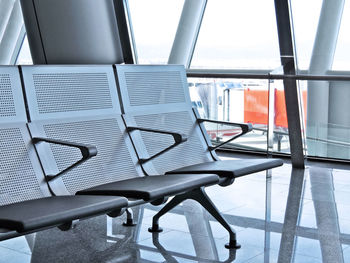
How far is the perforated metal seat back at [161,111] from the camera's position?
11.2ft

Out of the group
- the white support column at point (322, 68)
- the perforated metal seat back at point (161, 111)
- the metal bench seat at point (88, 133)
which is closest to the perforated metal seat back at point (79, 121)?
the metal bench seat at point (88, 133)

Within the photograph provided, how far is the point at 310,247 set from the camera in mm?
3143

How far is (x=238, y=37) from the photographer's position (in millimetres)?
6949

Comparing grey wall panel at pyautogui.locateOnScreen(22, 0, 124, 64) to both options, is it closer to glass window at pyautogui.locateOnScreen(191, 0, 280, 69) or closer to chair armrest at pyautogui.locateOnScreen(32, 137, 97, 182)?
chair armrest at pyautogui.locateOnScreen(32, 137, 97, 182)

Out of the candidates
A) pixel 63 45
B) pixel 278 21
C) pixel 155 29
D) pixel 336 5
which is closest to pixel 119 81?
pixel 63 45

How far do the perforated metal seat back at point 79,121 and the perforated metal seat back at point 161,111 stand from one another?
0.10m

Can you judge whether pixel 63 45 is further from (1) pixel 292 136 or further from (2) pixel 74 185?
(1) pixel 292 136

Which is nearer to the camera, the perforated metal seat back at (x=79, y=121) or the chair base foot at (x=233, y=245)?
the perforated metal seat back at (x=79, y=121)

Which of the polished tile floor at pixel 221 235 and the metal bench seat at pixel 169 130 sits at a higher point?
the metal bench seat at pixel 169 130

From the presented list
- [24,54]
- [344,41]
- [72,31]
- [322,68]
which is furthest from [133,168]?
[24,54]

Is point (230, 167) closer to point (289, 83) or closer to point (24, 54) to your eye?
point (289, 83)

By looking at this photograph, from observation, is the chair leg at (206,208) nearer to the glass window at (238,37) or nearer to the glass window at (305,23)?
the glass window at (305,23)

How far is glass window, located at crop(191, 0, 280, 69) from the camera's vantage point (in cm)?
664

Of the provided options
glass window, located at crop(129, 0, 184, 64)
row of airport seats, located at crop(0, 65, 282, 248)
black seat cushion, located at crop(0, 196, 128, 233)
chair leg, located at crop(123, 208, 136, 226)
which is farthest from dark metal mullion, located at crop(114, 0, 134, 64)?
black seat cushion, located at crop(0, 196, 128, 233)
